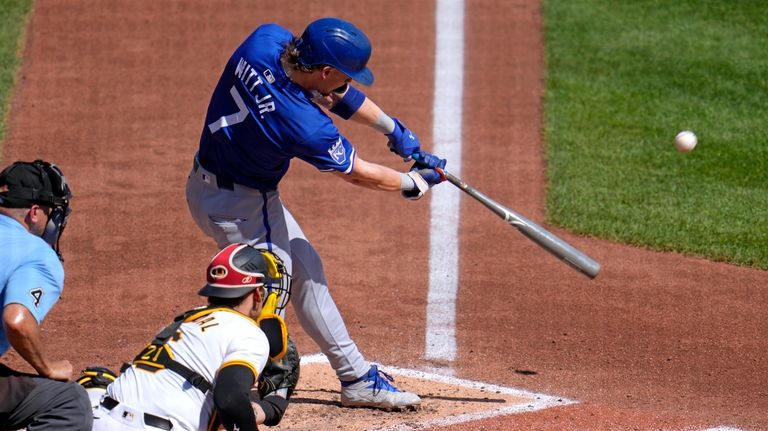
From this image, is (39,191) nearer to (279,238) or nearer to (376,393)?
(279,238)

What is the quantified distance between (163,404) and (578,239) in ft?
17.6

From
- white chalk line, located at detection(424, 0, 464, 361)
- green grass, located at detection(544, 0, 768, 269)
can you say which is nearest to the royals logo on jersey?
white chalk line, located at detection(424, 0, 464, 361)

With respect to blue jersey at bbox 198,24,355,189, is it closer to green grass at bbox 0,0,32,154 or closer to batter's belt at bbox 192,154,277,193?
batter's belt at bbox 192,154,277,193

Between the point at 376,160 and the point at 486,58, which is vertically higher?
the point at 486,58

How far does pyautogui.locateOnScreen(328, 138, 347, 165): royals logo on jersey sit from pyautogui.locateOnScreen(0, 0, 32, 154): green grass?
5.95 meters

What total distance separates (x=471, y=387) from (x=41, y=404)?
9.36ft

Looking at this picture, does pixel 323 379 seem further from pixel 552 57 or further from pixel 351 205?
pixel 552 57

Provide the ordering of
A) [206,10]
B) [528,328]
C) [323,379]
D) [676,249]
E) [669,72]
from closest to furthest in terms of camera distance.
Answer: [323,379]
[528,328]
[676,249]
[669,72]
[206,10]

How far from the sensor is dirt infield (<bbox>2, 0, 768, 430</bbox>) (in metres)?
6.73

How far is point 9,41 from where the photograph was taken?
12188 millimetres

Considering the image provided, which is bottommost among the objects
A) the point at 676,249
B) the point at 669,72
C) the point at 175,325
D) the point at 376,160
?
the point at 175,325

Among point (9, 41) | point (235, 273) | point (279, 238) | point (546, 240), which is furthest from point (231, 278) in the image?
point (9, 41)

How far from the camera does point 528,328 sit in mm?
7480

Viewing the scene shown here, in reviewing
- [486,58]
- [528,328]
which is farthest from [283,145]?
[486,58]
